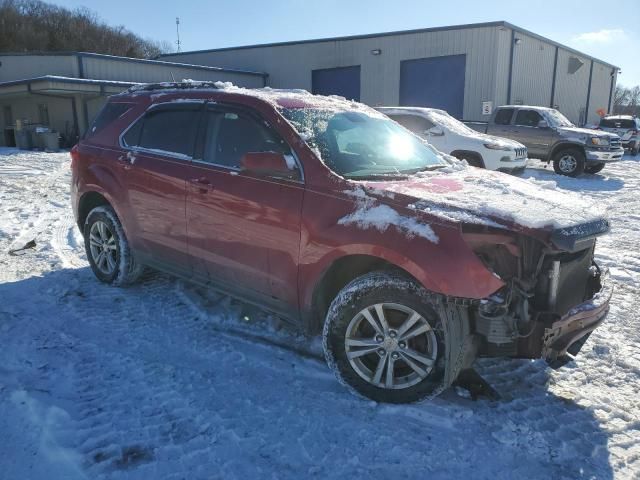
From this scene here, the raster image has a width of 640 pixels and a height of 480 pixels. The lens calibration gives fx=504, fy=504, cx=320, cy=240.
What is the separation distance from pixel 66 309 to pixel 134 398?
176 cm

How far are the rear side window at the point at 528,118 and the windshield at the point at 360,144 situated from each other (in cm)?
1206

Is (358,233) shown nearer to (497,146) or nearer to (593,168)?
(497,146)

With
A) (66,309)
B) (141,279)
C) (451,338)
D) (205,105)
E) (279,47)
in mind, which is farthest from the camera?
(279,47)

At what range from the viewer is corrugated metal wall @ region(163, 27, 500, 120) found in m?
21.3

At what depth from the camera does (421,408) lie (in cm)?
313

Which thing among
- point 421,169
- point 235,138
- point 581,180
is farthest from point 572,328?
point 581,180

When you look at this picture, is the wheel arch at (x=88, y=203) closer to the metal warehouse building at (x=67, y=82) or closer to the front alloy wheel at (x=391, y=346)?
the front alloy wheel at (x=391, y=346)

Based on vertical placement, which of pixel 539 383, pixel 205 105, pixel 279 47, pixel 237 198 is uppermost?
pixel 279 47

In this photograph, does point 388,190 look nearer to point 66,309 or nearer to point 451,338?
point 451,338

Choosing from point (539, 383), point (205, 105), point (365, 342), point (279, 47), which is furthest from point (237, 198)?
point (279, 47)


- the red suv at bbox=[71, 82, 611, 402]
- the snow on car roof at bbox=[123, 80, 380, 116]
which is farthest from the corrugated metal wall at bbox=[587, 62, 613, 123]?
the red suv at bbox=[71, 82, 611, 402]

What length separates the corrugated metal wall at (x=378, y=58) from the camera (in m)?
21.3

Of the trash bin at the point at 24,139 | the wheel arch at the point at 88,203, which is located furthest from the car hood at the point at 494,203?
the trash bin at the point at 24,139

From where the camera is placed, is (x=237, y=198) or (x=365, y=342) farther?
(x=237, y=198)
